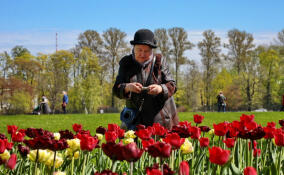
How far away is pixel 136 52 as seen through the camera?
3.78 m

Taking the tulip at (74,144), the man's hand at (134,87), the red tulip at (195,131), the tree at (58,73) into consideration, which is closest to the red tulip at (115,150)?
the tulip at (74,144)

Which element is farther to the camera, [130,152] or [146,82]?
[146,82]

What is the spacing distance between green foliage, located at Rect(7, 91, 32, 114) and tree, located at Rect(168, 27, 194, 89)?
1695 centimetres

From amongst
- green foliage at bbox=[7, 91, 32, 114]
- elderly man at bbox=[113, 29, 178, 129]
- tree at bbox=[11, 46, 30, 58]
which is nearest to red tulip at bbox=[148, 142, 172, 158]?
elderly man at bbox=[113, 29, 178, 129]

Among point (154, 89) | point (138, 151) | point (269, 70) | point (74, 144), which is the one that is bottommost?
point (74, 144)

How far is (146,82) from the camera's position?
3834 mm

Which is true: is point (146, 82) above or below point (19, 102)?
above

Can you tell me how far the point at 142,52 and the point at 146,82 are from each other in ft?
1.12

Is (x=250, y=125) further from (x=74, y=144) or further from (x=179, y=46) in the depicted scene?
(x=179, y=46)

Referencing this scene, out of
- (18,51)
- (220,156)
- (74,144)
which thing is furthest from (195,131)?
(18,51)

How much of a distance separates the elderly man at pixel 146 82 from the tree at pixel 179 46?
121 ft

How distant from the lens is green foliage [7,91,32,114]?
3500 cm

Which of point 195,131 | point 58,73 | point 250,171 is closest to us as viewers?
point 250,171

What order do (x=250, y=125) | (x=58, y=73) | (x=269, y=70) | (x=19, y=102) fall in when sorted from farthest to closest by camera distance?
(x=58, y=73) → (x=269, y=70) → (x=19, y=102) → (x=250, y=125)
